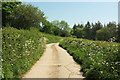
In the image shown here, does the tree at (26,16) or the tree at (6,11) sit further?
the tree at (6,11)

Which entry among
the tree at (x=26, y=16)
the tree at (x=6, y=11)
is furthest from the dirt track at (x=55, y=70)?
the tree at (x=6, y=11)

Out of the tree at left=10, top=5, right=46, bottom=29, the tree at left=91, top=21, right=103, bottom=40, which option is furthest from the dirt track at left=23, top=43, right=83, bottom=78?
→ the tree at left=91, top=21, right=103, bottom=40

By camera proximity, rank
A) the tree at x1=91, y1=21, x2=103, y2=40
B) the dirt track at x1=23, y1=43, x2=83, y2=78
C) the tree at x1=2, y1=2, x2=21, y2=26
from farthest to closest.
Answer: the tree at x1=91, y1=21, x2=103, y2=40 → the tree at x1=2, y1=2, x2=21, y2=26 → the dirt track at x1=23, y1=43, x2=83, y2=78

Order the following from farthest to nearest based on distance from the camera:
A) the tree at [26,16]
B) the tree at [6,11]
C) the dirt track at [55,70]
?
the tree at [6,11] < the tree at [26,16] < the dirt track at [55,70]

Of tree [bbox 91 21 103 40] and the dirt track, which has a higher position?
tree [bbox 91 21 103 40]

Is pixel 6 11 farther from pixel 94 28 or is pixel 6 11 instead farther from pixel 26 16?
pixel 94 28

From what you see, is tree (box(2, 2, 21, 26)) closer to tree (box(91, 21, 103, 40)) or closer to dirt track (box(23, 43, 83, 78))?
dirt track (box(23, 43, 83, 78))

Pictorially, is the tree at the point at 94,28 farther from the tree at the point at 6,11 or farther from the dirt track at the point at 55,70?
the dirt track at the point at 55,70

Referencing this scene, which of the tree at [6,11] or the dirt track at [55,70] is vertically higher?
the tree at [6,11]

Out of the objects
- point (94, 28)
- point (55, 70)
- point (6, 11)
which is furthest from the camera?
point (94, 28)

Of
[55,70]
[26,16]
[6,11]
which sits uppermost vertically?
[6,11]

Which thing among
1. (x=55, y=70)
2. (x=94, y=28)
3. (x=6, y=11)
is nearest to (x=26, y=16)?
(x=6, y=11)

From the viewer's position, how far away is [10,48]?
6195mm

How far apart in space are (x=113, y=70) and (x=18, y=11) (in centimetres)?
2023
